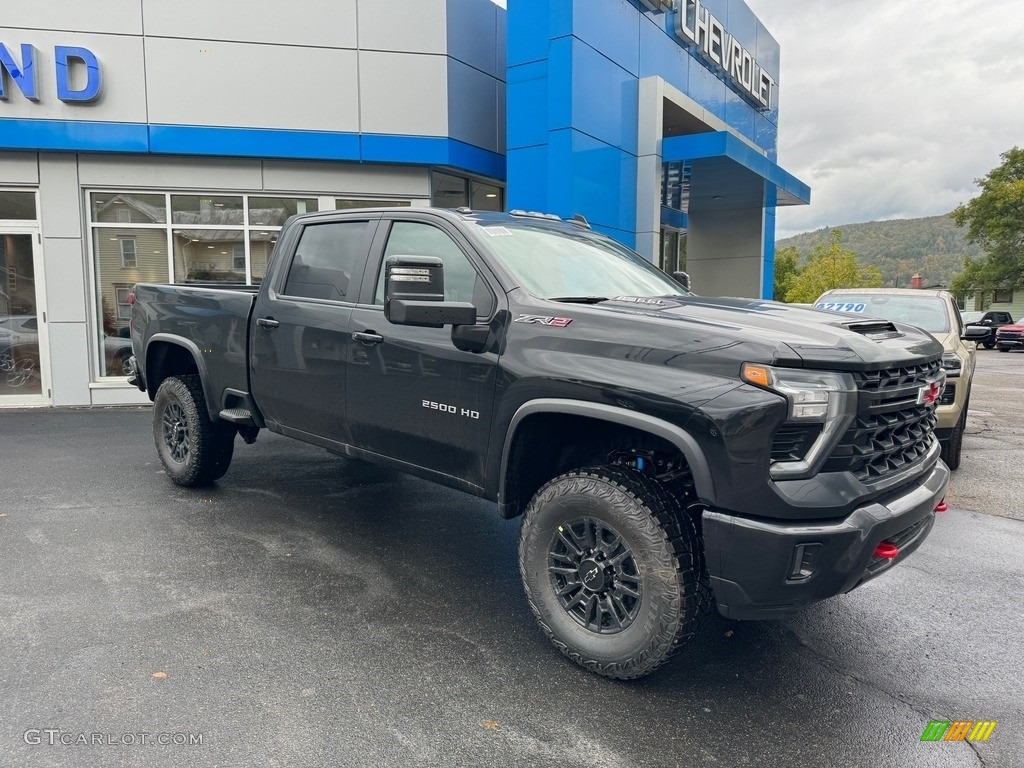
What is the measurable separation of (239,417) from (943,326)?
268 inches

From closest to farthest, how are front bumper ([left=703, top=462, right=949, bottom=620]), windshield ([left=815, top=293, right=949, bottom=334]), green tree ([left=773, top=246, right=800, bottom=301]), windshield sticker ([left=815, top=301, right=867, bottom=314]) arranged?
front bumper ([left=703, top=462, right=949, bottom=620]) → windshield ([left=815, top=293, right=949, bottom=334]) → windshield sticker ([left=815, top=301, right=867, bottom=314]) → green tree ([left=773, top=246, right=800, bottom=301])

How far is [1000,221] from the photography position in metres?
45.3

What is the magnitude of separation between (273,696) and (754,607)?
1943 millimetres

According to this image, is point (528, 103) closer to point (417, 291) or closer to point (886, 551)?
point (417, 291)

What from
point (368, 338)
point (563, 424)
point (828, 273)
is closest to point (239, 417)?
point (368, 338)

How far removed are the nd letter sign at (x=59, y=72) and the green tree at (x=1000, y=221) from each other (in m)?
50.3

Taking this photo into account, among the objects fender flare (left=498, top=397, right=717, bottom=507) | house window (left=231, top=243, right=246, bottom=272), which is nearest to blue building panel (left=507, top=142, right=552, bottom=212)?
house window (left=231, top=243, right=246, bottom=272)

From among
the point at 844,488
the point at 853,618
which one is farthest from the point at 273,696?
the point at 853,618

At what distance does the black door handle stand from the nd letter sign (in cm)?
826

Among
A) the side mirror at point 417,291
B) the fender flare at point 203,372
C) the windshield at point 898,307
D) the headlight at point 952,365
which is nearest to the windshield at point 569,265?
the side mirror at point 417,291

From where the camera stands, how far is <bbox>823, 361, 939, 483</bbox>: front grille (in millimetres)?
2715

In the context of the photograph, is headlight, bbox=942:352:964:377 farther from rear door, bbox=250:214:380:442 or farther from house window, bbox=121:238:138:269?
house window, bbox=121:238:138:269

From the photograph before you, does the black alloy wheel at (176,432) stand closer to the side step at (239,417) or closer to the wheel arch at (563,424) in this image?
the side step at (239,417)

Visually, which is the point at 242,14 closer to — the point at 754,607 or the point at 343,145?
the point at 343,145
